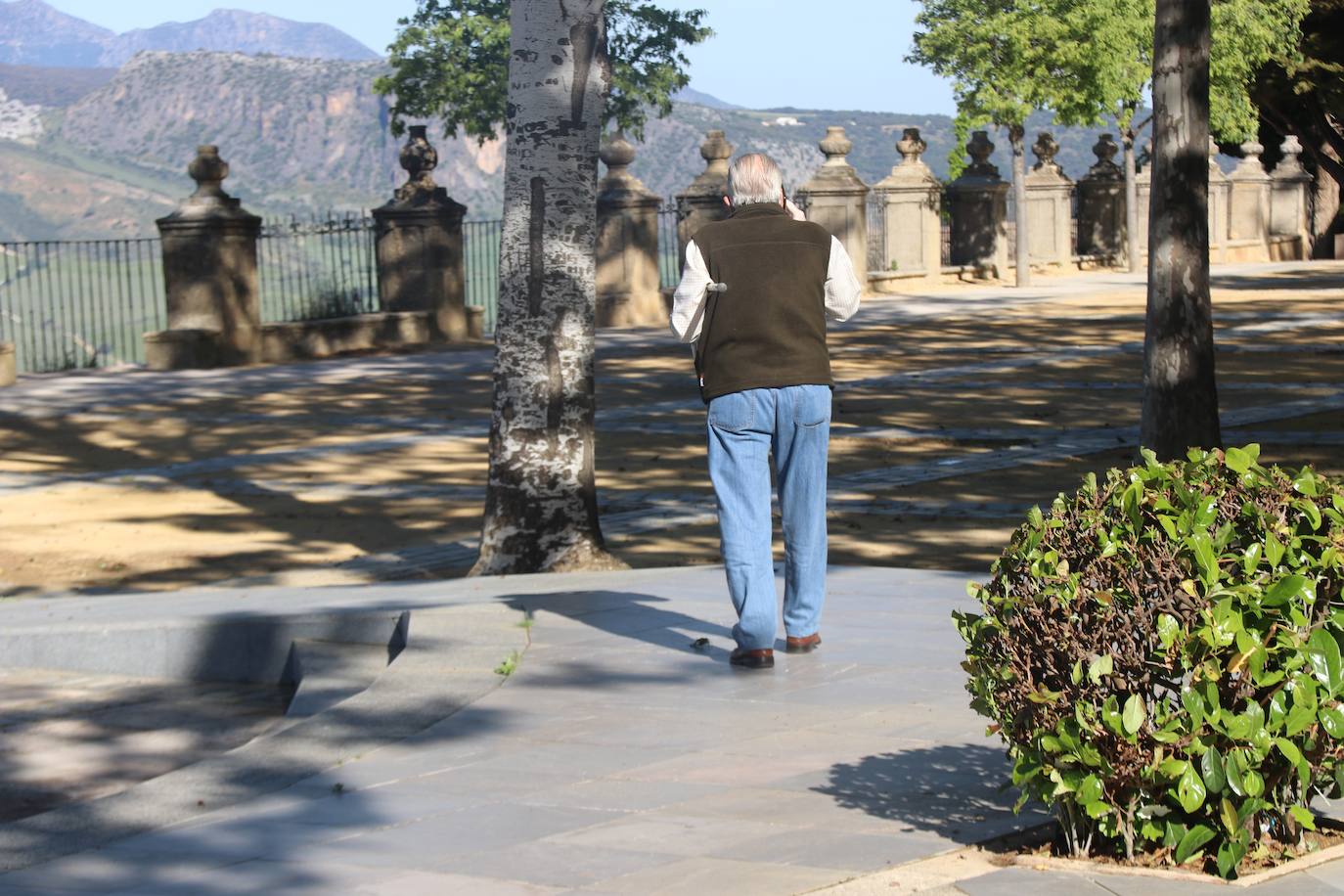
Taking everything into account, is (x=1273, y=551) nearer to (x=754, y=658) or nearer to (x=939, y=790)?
(x=939, y=790)

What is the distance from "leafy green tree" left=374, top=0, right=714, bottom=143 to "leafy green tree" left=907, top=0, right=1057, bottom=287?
707 inches

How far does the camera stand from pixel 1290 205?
46.4m

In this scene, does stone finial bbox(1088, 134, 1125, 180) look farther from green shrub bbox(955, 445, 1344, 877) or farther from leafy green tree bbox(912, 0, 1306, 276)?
green shrub bbox(955, 445, 1344, 877)

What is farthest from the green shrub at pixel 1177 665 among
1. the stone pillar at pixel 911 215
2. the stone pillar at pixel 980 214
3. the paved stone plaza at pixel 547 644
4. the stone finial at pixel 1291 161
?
the stone finial at pixel 1291 161

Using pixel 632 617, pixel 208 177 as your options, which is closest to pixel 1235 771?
pixel 632 617

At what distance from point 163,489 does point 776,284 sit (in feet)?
27.9

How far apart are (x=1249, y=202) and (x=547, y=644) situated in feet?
140

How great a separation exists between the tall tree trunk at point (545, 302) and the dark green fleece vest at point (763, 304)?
3269mm

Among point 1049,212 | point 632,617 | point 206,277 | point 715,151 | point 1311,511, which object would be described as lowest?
point 632,617

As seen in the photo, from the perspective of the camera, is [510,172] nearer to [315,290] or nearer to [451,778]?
[451,778]

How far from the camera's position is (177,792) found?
5.02 metres

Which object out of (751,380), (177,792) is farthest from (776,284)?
(177,792)

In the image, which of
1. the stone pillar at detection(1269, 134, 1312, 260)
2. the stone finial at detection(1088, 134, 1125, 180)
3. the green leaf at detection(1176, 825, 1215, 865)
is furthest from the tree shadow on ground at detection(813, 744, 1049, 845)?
the stone pillar at detection(1269, 134, 1312, 260)

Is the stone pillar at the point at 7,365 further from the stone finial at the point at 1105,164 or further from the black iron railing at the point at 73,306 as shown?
the stone finial at the point at 1105,164
